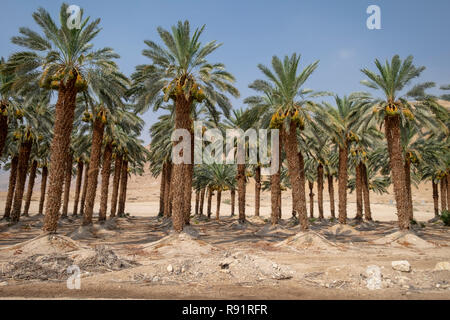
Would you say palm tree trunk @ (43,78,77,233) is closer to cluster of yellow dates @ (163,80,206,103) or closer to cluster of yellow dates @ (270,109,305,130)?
cluster of yellow dates @ (163,80,206,103)

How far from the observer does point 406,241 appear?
696 inches

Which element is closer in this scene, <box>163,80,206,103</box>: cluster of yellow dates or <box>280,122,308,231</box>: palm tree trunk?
<box>163,80,206,103</box>: cluster of yellow dates

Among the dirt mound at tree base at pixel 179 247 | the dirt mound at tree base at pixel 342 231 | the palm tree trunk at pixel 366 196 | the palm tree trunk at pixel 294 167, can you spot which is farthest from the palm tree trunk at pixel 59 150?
the palm tree trunk at pixel 366 196

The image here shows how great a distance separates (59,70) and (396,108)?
1876cm

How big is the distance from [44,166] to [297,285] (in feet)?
128

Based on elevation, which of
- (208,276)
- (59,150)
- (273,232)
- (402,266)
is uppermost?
(59,150)

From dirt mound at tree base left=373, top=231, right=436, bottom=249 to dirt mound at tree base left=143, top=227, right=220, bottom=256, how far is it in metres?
10.2

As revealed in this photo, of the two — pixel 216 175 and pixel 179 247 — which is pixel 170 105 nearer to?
pixel 216 175

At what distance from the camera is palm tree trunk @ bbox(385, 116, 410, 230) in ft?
61.7

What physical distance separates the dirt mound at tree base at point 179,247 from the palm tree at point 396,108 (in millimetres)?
12097

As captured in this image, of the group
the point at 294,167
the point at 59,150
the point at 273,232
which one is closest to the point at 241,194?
the point at 273,232

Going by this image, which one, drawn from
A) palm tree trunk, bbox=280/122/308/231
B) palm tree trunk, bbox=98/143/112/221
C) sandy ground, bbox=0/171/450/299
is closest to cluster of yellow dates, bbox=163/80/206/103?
palm tree trunk, bbox=280/122/308/231
